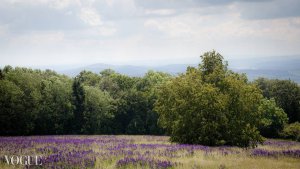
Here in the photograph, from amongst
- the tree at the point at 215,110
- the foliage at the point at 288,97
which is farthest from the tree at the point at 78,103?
the foliage at the point at 288,97

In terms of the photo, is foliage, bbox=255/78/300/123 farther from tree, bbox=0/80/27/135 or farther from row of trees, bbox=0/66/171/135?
tree, bbox=0/80/27/135

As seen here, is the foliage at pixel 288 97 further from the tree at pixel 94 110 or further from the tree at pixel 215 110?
the tree at pixel 215 110

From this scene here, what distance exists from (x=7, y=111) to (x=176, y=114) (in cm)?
3313

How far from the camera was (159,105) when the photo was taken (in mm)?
31516

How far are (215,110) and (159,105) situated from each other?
8.82 metres

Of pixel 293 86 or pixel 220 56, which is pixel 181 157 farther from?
pixel 293 86

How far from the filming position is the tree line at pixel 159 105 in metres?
24.1

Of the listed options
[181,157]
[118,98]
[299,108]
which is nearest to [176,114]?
[181,157]

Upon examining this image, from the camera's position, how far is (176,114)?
83.8ft

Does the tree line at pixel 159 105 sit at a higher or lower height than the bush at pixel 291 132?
higher

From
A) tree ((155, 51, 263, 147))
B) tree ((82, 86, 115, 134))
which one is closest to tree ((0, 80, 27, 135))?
tree ((82, 86, 115, 134))

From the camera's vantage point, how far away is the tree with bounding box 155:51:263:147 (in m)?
23.5

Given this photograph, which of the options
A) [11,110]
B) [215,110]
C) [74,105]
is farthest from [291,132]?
[215,110]

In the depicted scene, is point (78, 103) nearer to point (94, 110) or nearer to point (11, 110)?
point (94, 110)
